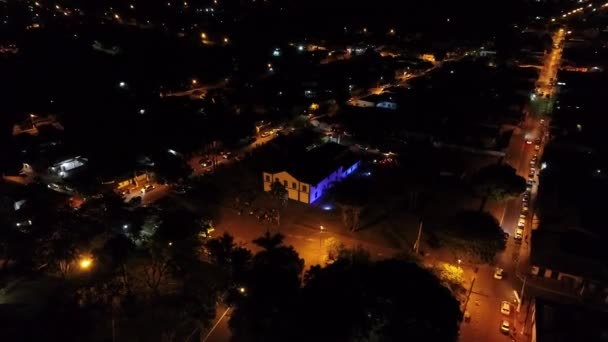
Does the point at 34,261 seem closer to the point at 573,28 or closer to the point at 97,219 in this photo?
the point at 97,219

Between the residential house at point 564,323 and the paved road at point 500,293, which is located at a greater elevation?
the residential house at point 564,323

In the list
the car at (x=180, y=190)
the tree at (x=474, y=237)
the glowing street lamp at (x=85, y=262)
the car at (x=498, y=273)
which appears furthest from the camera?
the car at (x=180, y=190)

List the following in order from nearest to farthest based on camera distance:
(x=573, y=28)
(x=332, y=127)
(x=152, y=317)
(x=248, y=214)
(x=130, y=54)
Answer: (x=152, y=317) → (x=248, y=214) → (x=332, y=127) → (x=130, y=54) → (x=573, y=28)

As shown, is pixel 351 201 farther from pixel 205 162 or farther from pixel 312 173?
pixel 205 162

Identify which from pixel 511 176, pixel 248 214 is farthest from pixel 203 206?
pixel 511 176

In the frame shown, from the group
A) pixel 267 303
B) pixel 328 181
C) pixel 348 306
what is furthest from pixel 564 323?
pixel 328 181

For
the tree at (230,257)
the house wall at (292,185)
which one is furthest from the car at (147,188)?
the tree at (230,257)

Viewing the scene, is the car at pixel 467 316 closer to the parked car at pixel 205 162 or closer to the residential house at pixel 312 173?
the residential house at pixel 312 173

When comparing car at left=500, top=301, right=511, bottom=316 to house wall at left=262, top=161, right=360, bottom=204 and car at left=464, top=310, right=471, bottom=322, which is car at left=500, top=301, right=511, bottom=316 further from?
house wall at left=262, top=161, right=360, bottom=204
